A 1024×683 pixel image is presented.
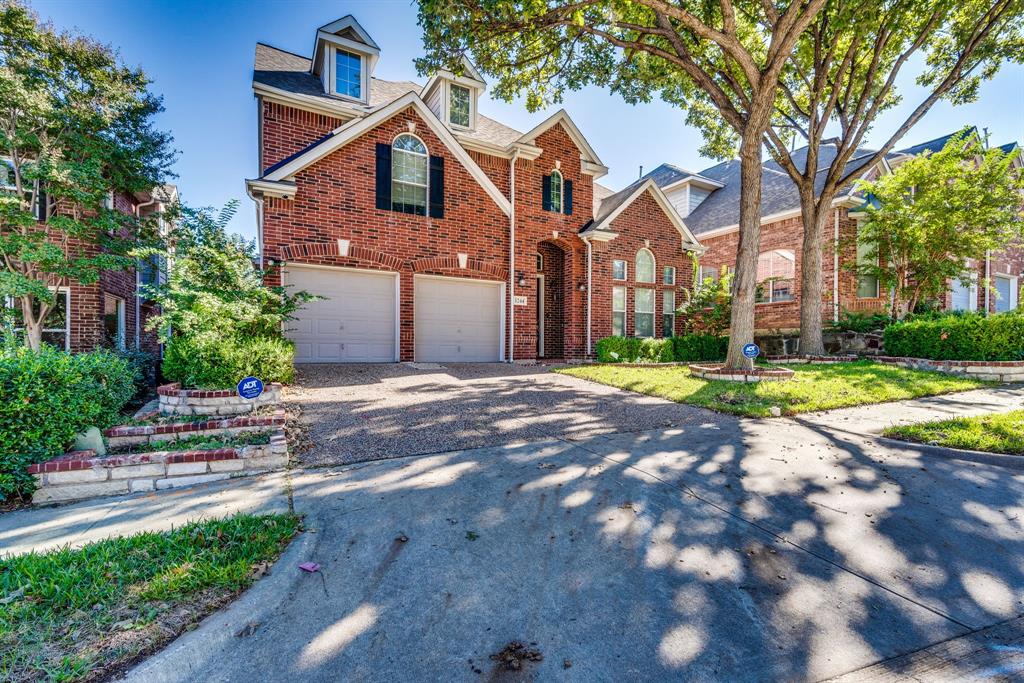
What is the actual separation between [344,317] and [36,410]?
6.97 m

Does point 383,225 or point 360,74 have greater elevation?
point 360,74

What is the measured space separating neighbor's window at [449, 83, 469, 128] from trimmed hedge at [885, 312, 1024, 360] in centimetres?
1312

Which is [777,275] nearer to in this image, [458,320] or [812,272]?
[812,272]

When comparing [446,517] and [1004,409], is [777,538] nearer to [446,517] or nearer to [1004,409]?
[446,517]

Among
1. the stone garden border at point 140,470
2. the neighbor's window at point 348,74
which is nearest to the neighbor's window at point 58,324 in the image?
the stone garden border at point 140,470

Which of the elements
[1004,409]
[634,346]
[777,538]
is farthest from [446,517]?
[634,346]

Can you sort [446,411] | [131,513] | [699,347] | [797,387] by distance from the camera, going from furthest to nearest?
[699,347]
[797,387]
[446,411]
[131,513]

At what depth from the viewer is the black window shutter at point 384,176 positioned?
11039mm

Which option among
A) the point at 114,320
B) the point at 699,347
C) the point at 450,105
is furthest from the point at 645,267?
the point at 114,320

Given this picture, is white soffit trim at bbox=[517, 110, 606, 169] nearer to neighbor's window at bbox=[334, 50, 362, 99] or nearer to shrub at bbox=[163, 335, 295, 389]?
neighbor's window at bbox=[334, 50, 362, 99]

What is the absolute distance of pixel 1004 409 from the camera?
641 centimetres

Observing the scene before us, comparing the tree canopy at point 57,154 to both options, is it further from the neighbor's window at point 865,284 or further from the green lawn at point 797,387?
the neighbor's window at point 865,284

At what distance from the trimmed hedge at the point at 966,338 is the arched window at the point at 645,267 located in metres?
6.53

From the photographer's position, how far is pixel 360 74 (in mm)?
12953
